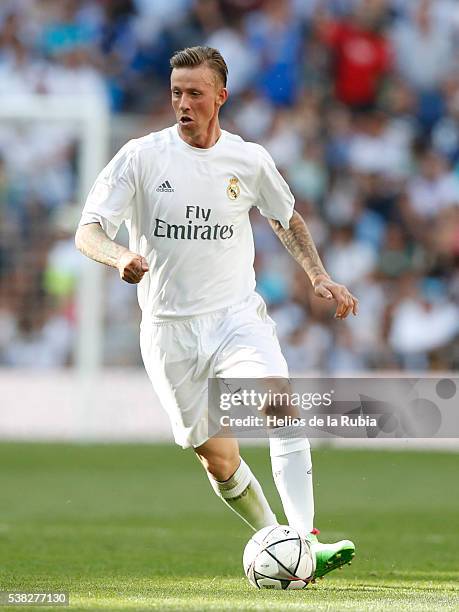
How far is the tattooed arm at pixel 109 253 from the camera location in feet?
20.0

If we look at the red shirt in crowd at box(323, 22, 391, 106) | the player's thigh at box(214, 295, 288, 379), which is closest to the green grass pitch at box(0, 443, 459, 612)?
the player's thigh at box(214, 295, 288, 379)

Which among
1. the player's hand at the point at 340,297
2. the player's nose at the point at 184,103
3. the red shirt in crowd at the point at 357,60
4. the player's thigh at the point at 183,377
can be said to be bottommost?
the player's thigh at the point at 183,377

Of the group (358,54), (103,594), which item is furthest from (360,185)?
(103,594)

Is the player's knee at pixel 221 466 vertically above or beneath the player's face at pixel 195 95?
beneath

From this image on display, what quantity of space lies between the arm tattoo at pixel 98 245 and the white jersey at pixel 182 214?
0.07 meters

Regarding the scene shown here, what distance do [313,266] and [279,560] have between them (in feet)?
5.06

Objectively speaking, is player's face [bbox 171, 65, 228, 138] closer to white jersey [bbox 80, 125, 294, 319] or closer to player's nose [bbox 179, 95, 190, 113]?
player's nose [bbox 179, 95, 190, 113]

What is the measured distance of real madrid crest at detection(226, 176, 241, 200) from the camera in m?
7.16

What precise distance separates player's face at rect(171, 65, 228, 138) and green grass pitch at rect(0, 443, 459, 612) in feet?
7.39

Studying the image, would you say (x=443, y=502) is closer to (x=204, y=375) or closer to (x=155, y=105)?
(x=204, y=375)

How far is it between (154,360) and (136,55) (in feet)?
41.6

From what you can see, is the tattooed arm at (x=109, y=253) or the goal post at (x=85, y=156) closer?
the tattooed arm at (x=109, y=253)

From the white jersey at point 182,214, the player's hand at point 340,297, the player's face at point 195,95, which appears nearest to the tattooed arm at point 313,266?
the player's hand at point 340,297

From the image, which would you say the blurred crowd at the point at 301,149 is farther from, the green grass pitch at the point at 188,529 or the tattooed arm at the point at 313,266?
the tattooed arm at the point at 313,266
